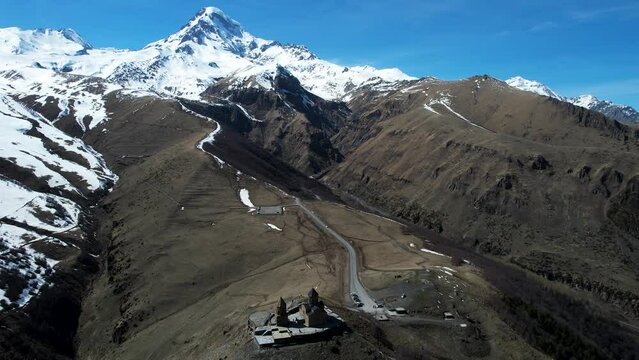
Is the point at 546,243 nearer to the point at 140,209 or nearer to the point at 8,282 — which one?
the point at 140,209

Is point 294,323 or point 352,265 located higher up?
point 352,265

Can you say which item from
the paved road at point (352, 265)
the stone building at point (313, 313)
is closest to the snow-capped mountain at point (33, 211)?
the paved road at point (352, 265)

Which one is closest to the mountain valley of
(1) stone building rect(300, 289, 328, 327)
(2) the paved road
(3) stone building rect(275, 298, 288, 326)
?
(2) the paved road

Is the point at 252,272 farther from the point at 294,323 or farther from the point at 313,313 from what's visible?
the point at 313,313

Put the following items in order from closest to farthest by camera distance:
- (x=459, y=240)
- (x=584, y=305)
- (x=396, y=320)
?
(x=396, y=320) → (x=584, y=305) → (x=459, y=240)

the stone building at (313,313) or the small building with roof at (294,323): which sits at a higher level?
the stone building at (313,313)

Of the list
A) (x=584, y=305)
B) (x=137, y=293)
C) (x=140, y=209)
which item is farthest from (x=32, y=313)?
(x=584, y=305)

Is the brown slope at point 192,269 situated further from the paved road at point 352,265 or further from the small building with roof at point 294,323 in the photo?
the small building with roof at point 294,323

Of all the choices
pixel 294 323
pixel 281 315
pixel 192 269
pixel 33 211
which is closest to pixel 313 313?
pixel 294 323
